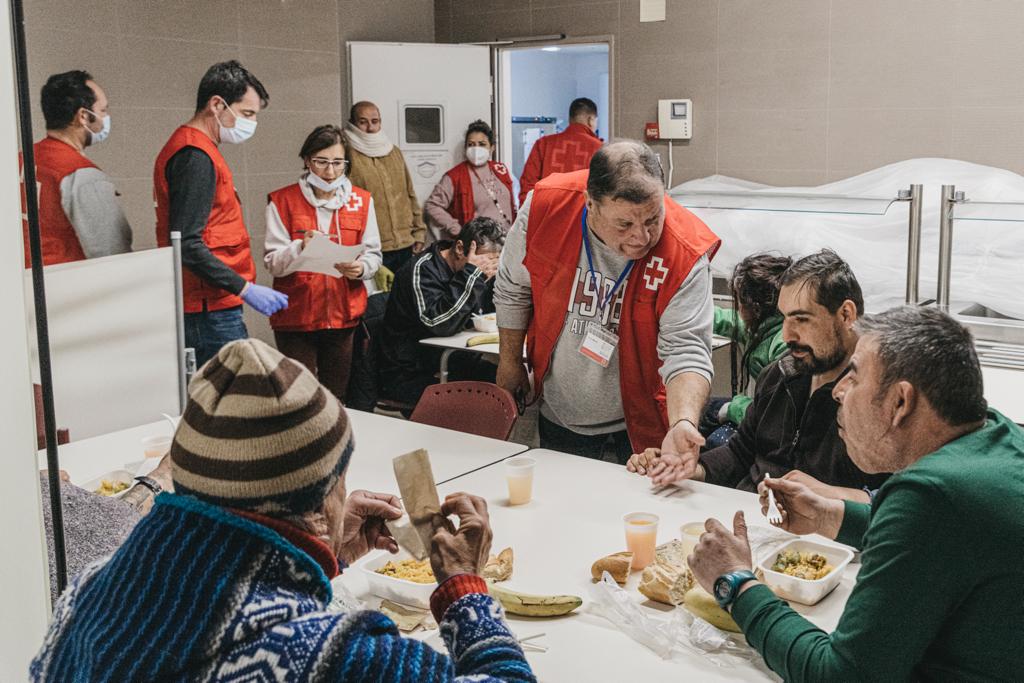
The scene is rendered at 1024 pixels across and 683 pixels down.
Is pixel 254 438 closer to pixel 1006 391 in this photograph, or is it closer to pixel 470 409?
pixel 470 409

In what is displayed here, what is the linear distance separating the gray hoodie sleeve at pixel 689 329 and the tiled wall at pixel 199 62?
3.83 metres

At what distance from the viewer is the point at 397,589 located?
5.70 ft

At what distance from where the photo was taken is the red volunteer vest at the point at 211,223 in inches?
159

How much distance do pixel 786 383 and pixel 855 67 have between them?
406 cm

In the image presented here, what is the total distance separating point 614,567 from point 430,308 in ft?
8.93

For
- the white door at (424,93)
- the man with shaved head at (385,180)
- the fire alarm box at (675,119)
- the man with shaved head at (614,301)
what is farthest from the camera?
the white door at (424,93)

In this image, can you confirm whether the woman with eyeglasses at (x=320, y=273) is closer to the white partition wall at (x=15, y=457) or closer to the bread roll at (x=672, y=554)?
the bread roll at (x=672, y=554)

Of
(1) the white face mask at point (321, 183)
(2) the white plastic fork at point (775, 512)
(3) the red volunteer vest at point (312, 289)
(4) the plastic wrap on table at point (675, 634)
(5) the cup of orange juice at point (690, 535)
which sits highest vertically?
(1) the white face mask at point (321, 183)

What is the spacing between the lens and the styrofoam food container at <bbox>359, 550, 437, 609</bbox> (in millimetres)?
1715

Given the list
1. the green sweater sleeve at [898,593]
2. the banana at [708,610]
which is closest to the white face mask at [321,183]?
the banana at [708,610]

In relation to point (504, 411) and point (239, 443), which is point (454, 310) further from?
point (239, 443)

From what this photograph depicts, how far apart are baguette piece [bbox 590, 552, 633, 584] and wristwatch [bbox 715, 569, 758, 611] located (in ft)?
0.86

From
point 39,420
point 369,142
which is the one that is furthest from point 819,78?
point 39,420

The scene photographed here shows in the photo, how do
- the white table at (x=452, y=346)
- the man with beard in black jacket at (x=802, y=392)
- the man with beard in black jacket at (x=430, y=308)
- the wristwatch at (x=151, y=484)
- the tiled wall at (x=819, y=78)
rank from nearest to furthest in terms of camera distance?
the wristwatch at (x=151, y=484)
the man with beard in black jacket at (x=802, y=392)
the white table at (x=452, y=346)
the man with beard in black jacket at (x=430, y=308)
the tiled wall at (x=819, y=78)
